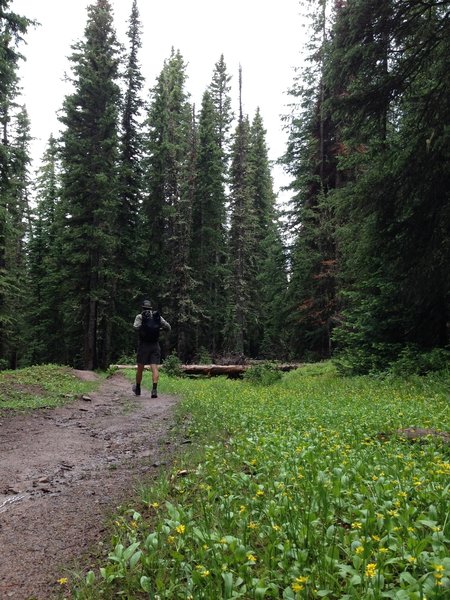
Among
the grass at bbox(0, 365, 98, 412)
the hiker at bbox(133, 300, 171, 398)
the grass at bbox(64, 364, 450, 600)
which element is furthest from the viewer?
the hiker at bbox(133, 300, 171, 398)

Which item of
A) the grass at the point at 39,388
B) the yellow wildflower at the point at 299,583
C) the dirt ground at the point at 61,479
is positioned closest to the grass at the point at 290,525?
the yellow wildflower at the point at 299,583

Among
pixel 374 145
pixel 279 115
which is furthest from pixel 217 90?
pixel 374 145

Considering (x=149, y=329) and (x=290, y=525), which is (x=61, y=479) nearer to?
(x=290, y=525)

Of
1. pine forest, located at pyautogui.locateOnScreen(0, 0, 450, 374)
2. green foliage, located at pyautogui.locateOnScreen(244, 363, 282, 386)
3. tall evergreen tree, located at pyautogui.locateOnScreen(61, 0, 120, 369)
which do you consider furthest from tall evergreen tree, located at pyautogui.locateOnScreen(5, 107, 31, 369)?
green foliage, located at pyautogui.locateOnScreen(244, 363, 282, 386)

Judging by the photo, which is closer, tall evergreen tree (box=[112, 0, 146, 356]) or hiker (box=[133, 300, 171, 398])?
hiker (box=[133, 300, 171, 398])

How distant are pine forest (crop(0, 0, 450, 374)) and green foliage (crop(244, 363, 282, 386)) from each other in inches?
103

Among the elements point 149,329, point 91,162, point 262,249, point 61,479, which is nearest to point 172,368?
point 149,329

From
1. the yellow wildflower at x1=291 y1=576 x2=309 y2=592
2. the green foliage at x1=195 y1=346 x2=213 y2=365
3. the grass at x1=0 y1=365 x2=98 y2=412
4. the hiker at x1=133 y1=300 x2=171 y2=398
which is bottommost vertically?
the yellow wildflower at x1=291 y1=576 x2=309 y2=592

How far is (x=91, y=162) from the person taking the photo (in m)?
23.8

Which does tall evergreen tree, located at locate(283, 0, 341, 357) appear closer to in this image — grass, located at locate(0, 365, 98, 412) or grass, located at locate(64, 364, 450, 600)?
grass, located at locate(0, 365, 98, 412)

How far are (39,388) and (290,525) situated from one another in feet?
34.3

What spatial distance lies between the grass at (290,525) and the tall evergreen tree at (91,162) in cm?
2033

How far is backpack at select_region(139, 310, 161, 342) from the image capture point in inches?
428

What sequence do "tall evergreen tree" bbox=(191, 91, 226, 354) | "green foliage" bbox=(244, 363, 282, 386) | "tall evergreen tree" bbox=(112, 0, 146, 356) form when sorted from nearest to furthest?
1. "green foliage" bbox=(244, 363, 282, 386)
2. "tall evergreen tree" bbox=(112, 0, 146, 356)
3. "tall evergreen tree" bbox=(191, 91, 226, 354)
